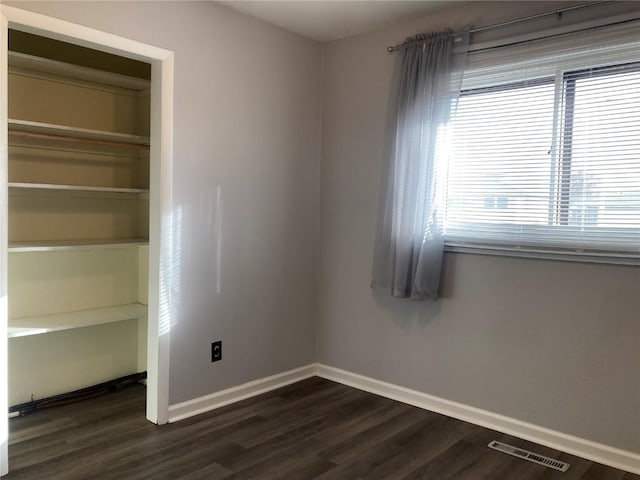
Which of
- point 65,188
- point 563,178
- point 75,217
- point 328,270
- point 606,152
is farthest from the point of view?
point 328,270

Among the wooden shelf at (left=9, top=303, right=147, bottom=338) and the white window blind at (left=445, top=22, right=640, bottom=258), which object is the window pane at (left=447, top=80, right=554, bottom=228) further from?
the wooden shelf at (left=9, top=303, right=147, bottom=338)

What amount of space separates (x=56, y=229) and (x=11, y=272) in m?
0.35

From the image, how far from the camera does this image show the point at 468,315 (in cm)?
302

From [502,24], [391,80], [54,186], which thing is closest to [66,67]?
[54,186]

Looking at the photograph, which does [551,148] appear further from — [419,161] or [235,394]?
[235,394]

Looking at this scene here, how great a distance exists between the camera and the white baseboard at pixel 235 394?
2.99m

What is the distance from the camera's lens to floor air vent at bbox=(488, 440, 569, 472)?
2527 mm

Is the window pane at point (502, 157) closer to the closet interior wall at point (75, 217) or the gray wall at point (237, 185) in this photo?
the gray wall at point (237, 185)

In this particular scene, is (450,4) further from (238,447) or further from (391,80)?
(238,447)

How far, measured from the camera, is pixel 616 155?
2502 millimetres

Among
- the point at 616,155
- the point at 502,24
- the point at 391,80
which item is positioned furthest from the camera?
the point at 391,80

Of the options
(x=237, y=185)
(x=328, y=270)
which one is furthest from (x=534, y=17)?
(x=328, y=270)

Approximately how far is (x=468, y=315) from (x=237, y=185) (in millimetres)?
1553

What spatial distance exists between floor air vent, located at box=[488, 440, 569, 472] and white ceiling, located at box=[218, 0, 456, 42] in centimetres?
239
